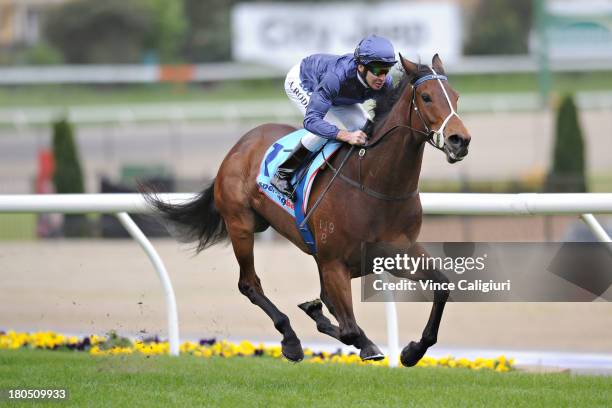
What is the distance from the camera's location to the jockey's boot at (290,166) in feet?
18.1

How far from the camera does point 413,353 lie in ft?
16.8

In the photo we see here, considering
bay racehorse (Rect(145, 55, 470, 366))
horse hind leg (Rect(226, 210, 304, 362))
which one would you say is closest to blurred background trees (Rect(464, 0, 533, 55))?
horse hind leg (Rect(226, 210, 304, 362))

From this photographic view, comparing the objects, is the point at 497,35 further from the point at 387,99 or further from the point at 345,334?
the point at 345,334

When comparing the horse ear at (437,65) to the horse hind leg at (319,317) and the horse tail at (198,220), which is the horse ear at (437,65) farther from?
the horse tail at (198,220)

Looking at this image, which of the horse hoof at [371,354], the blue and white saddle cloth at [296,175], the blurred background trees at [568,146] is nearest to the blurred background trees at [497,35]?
the blurred background trees at [568,146]

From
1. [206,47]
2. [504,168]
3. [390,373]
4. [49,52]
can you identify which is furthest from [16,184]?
[206,47]

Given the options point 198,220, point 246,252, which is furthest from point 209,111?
point 246,252

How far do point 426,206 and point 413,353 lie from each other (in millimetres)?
993

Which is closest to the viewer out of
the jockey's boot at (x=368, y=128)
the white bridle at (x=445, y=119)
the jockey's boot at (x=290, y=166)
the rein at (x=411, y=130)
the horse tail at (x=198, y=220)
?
the white bridle at (x=445, y=119)

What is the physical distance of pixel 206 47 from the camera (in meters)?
41.5

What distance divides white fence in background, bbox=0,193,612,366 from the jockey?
2.20ft

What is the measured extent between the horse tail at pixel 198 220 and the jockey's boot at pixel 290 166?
949 millimetres

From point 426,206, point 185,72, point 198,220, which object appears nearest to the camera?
point 426,206

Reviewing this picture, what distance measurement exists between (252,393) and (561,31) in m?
21.1
